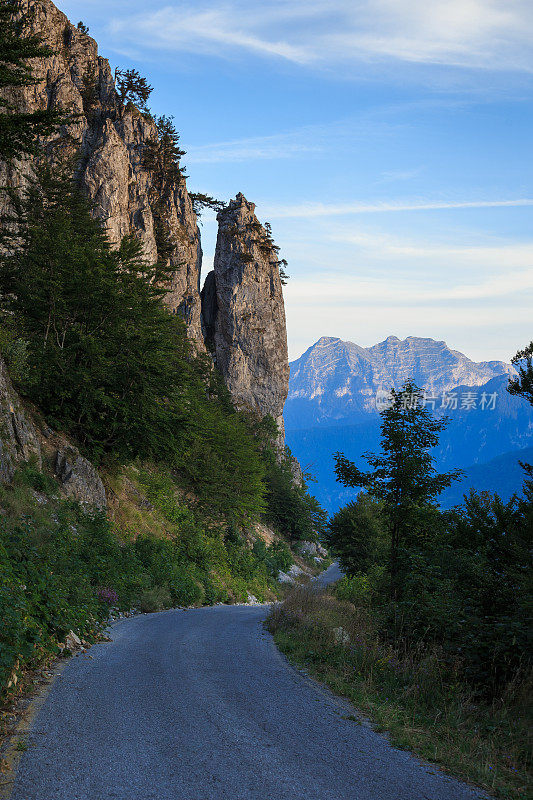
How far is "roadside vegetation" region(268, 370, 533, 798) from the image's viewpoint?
682 cm

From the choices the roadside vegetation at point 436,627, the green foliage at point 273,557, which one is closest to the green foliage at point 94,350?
the roadside vegetation at point 436,627

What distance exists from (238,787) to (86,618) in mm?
7544

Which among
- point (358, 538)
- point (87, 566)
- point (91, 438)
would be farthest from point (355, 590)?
point (87, 566)

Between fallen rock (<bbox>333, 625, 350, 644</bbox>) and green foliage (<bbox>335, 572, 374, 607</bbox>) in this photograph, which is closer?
fallen rock (<bbox>333, 625, 350, 644</bbox>)

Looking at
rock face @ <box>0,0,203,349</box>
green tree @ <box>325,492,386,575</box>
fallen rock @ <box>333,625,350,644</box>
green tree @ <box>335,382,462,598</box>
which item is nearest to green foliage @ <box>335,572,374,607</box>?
green tree @ <box>325,492,386,575</box>

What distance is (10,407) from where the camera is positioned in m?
20.2

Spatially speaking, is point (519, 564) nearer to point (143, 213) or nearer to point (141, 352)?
point (141, 352)

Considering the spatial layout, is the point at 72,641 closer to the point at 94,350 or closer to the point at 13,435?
the point at 13,435

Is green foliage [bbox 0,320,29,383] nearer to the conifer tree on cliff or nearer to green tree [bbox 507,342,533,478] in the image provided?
the conifer tree on cliff

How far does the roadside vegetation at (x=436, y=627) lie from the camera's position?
6.82 meters

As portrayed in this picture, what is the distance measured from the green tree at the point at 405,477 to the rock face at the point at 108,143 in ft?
126

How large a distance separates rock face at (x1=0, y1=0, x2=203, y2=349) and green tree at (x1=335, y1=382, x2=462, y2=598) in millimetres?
38545

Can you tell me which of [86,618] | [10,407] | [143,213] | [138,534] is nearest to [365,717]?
[86,618]

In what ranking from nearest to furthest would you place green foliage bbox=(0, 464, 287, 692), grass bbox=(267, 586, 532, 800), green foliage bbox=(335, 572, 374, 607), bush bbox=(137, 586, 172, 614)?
grass bbox=(267, 586, 532, 800) < green foliage bbox=(0, 464, 287, 692) < bush bbox=(137, 586, 172, 614) < green foliage bbox=(335, 572, 374, 607)
